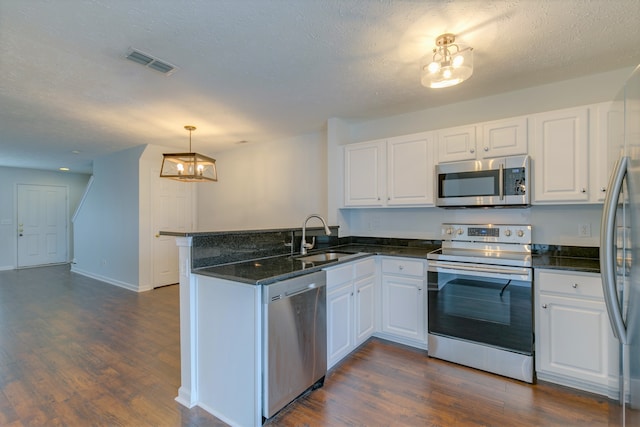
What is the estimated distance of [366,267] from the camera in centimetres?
278

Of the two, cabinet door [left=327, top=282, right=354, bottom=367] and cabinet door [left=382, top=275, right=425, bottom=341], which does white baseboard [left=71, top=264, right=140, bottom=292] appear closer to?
cabinet door [left=327, top=282, right=354, bottom=367]

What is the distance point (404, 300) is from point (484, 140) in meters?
1.59

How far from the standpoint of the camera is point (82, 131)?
4.04 metres

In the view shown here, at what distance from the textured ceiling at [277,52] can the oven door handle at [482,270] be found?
1.56 m

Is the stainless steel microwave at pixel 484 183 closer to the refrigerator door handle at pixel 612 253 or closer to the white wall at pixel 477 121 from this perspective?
the white wall at pixel 477 121

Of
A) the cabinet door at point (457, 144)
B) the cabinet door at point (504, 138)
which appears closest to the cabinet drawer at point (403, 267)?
A: the cabinet door at point (457, 144)

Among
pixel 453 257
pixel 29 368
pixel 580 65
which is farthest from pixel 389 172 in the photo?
pixel 29 368

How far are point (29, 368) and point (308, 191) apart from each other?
322cm

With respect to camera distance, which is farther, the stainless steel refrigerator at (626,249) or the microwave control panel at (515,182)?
the microwave control panel at (515,182)

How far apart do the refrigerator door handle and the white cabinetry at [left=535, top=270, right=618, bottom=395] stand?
1019 millimetres

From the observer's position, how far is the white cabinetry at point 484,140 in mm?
2529

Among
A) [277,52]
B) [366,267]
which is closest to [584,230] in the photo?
[366,267]

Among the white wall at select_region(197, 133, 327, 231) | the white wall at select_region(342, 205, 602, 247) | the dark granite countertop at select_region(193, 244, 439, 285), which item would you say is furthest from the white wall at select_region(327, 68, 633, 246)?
the dark granite countertop at select_region(193, 244, 439, 285)

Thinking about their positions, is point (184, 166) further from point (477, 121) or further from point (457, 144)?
point (477, 121)
